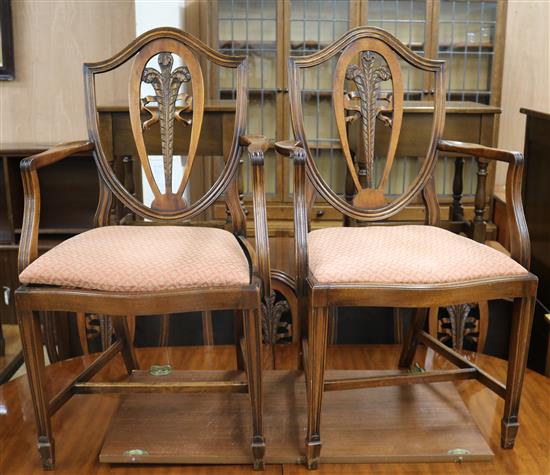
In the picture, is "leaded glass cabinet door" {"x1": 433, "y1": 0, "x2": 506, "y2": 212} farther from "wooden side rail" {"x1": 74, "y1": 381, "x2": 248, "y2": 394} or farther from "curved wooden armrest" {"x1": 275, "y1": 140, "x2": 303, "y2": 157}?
"wooden side rail" {"x1": 74, "y1": 381, "x2": 248, "y2": 394}

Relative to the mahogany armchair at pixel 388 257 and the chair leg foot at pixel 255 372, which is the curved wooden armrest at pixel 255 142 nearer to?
the mahogany armchair at pixel 388 257

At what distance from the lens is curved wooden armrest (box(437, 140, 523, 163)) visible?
1541 millimetres

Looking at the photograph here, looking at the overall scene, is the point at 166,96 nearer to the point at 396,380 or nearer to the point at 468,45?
the point at 396,380

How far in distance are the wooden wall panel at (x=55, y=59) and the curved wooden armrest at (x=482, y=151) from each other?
213 centimetres

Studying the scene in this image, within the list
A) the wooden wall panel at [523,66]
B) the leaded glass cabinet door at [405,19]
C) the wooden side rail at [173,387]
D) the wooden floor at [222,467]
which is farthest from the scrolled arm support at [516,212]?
the wooden wall panel at [523,66]

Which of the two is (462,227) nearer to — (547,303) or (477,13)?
(547,303)

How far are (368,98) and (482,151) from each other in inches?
12.7

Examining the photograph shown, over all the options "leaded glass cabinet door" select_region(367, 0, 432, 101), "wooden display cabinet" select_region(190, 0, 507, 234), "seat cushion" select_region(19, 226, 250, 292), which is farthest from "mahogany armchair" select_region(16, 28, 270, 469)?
"leaded glass cabinet door" select_region(367, 0, 432, 101)

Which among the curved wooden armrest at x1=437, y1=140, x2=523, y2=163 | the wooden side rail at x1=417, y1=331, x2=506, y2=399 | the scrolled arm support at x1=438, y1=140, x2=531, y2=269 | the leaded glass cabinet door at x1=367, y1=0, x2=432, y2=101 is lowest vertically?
the wooden side rail at x1=417, y1=331, x2=506, y2=399

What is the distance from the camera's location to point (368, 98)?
5.87 feet

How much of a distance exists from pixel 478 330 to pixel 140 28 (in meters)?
2.16

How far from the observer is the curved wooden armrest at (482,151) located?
154cm

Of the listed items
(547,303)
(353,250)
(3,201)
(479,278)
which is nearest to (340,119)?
(353,250)

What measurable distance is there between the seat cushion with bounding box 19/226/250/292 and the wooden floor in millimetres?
422
